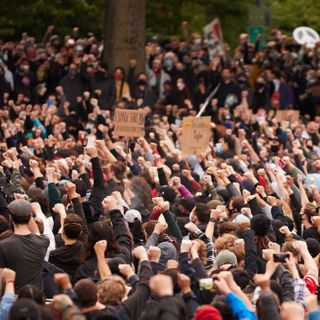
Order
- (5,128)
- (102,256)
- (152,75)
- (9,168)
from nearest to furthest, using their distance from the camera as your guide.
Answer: (102,256) → (9,168) → (5,128) → (152,75)

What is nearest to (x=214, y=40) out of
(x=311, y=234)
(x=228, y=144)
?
(x=228, y=144)

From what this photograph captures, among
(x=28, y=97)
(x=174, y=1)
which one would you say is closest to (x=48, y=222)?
(x=28, y=97)

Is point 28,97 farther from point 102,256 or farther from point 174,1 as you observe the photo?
point 102,256

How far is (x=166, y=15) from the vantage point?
127ft

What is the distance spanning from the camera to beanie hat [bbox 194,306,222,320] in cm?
1036

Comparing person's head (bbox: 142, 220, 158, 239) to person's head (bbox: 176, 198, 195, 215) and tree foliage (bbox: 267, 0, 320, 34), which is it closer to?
person's head (bbox: 176, 198, 195, 215)

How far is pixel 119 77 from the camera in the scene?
3073 cm

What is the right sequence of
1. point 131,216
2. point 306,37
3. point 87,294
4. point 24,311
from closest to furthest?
point 24,311 → point 87,294 → point 131,216 → point 306,37

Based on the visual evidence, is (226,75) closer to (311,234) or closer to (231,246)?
(311,234)

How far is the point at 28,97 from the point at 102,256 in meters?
17.9

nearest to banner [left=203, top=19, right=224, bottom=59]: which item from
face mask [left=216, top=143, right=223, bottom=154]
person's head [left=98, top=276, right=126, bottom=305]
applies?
face mask [left=216, top=143, right=223, bottom=154]

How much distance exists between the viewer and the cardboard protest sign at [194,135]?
2333cm

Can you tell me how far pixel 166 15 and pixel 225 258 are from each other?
25.7 m

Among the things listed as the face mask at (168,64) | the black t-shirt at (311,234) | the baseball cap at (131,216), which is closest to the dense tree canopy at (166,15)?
the face mask at (168,64)
